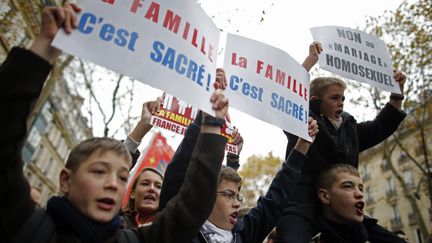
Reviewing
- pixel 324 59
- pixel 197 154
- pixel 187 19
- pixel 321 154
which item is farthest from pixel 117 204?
pixel 324 59

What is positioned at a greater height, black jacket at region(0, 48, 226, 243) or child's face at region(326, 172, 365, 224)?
child's face at region(326, 172, 365, 224)

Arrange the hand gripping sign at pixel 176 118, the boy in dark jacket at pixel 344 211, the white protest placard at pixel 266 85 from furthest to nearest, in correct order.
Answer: the hand gripping sign at pixel 176 118
the boy in dark jacket at pixel 344 211
the white protest placard at pixel 266 85

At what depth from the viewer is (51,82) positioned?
11.6 m

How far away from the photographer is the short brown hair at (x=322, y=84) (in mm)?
3236

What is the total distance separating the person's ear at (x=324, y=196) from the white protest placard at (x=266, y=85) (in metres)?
0.50

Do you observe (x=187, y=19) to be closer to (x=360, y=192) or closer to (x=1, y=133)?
(x=1, y=133)

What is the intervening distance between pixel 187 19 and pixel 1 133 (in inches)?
48.0

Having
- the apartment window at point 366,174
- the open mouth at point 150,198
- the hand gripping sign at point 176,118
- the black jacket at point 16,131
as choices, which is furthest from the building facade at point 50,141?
the black jacket at point 16,131

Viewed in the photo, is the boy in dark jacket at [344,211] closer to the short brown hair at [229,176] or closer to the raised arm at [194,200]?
the short brown hair at [229,176]

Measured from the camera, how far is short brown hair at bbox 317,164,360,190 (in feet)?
9.40

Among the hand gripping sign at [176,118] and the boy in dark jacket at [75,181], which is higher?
the hand gripping sign at [176,118]

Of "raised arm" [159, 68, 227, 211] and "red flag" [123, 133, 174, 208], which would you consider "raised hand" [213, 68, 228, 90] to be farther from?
"red flag" [123, 133, 174, 208]

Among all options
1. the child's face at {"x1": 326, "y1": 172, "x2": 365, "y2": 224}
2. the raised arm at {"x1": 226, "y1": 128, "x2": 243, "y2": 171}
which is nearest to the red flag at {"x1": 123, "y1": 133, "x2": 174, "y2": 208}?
the raised arm at {"x1": 226, "y1": 128, "x2": 243, "y2": 171}

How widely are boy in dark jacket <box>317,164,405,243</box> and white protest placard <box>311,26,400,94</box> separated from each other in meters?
1.05
